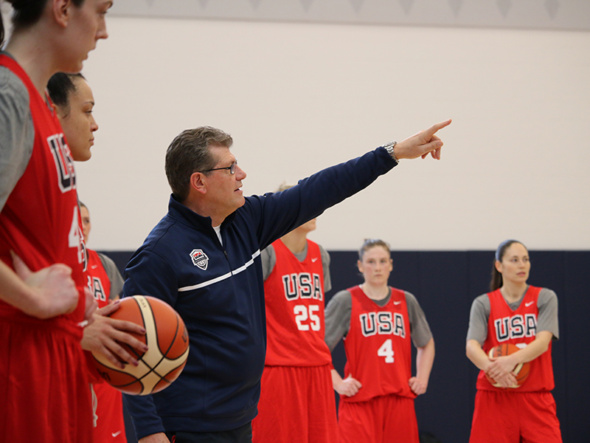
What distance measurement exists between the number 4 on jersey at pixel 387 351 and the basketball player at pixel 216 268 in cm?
309

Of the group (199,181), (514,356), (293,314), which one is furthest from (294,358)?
(199,181)

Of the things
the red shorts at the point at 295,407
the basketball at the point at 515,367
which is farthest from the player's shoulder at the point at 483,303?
the red shorts at the point at 295,407

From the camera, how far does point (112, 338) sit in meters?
1.87

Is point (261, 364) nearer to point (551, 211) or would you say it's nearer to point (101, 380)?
point (101, 380)

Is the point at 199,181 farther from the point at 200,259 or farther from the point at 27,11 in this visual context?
the point at 27,11

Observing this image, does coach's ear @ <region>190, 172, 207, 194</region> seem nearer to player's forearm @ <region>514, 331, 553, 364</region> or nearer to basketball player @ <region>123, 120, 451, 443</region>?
basketball player @ <region>123, 120, 451, 443</region>

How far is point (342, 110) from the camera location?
27.7ft

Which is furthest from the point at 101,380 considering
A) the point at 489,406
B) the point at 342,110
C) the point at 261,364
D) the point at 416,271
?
the point at 342,110

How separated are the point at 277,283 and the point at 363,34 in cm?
442

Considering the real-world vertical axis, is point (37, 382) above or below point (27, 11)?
below

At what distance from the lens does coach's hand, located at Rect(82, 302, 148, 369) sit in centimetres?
184

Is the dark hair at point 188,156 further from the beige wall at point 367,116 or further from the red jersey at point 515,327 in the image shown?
the beige wall at point 367,116

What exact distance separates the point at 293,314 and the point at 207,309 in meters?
2.49

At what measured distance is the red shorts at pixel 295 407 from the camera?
491 centimetres
